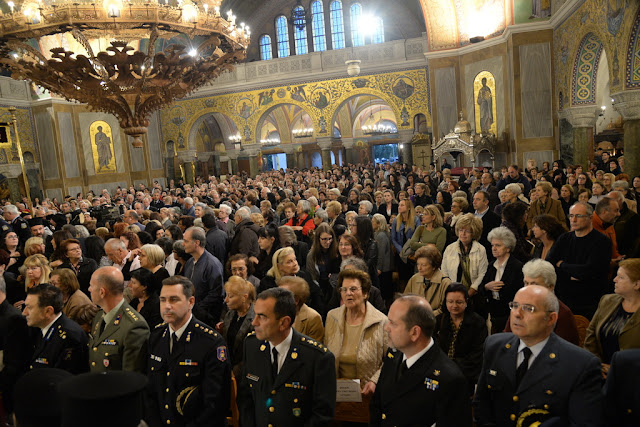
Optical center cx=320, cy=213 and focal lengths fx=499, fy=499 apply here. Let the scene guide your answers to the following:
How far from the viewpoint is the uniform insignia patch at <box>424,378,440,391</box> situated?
7.78ft

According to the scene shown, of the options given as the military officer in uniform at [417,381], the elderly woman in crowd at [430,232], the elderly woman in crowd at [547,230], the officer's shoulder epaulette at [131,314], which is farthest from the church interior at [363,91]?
the military officer in uniform at [417,381]

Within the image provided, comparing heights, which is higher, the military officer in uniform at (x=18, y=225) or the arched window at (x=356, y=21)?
the arched window at (x=356, y=21)

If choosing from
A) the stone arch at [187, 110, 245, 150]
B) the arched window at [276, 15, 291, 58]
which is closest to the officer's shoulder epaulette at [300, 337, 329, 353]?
the stone arch at [187, 110, 245, 150]

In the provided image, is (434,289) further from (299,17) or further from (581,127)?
(299,17)

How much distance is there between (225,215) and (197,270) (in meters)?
2.99

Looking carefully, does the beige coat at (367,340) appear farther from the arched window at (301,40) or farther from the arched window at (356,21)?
the arched window at (301,40)

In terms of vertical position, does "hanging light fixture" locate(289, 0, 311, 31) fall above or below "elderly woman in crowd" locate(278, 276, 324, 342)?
above

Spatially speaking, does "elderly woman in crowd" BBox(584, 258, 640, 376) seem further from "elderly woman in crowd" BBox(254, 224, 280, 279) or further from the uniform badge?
"elderly woman in crowd" BBox(254, 224, 280, 279)

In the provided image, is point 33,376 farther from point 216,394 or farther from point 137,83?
point 137,83

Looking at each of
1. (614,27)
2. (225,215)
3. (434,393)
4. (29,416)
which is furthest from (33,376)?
(614,27)

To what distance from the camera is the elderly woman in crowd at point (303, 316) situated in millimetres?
3520

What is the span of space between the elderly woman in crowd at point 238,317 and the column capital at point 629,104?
27.4ft

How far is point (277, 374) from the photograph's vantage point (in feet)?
8.84

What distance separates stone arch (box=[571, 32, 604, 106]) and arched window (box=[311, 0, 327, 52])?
13516mm
